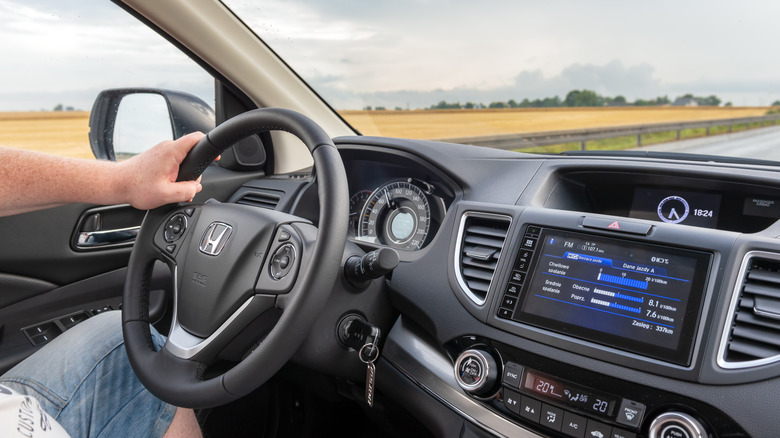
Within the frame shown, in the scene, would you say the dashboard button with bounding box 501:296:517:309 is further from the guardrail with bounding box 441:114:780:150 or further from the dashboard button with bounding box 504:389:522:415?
the guardrail with bounding box 441:114:780:150

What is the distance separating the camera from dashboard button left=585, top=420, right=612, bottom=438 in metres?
1.23

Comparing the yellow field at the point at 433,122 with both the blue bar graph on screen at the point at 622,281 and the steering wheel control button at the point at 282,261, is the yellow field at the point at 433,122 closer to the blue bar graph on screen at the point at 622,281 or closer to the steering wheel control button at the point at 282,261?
the blue bar graph on screen at the point at 622,281

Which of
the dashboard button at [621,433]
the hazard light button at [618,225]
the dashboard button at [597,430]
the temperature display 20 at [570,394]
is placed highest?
the hazard light button at [618,225]

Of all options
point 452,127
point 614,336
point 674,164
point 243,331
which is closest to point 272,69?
point 452,127

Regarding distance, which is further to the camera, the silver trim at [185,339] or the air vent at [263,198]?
the air vent at [263,198]

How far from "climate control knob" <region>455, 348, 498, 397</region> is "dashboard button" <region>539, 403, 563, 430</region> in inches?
5.2

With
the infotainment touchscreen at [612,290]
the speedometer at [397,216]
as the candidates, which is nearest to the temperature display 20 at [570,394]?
the infotainment touchscreen at [612,290]

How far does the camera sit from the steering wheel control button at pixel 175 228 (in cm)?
157

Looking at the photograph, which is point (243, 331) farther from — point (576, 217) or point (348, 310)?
point (576, 217)

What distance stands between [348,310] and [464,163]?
0.59 metres

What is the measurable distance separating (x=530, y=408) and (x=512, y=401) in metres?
0.05

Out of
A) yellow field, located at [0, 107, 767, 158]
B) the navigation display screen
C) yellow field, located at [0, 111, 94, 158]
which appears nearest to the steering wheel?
yellow field, located at [0, 107, 767, 158]

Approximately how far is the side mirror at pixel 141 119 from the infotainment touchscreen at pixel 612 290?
5.09 ft

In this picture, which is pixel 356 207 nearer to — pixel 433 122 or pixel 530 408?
pixel 433 122
